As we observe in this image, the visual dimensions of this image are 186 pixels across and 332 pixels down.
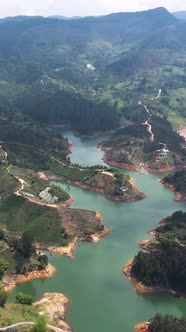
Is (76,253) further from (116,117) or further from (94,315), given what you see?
(116,117)

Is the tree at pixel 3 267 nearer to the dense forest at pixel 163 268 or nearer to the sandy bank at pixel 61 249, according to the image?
the sandy bank at pixel 61 249

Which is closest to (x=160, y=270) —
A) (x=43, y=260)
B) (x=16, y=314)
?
(x=43, y=260)

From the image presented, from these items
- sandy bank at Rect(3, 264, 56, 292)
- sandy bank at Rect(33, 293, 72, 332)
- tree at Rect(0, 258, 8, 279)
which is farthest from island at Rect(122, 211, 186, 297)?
tree at Rect(0, 258, 8, 279)

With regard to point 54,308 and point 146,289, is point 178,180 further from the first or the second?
point 54,308

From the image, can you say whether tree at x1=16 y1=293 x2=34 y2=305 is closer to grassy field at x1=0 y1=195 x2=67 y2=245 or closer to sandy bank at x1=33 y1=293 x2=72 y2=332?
sandy bank at x1=33 y1=293 x2=72 y2=332

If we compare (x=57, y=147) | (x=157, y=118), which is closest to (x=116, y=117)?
(x=157, y=118)

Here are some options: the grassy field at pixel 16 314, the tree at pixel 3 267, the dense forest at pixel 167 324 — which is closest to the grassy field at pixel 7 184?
the tree at pixel 3 267
